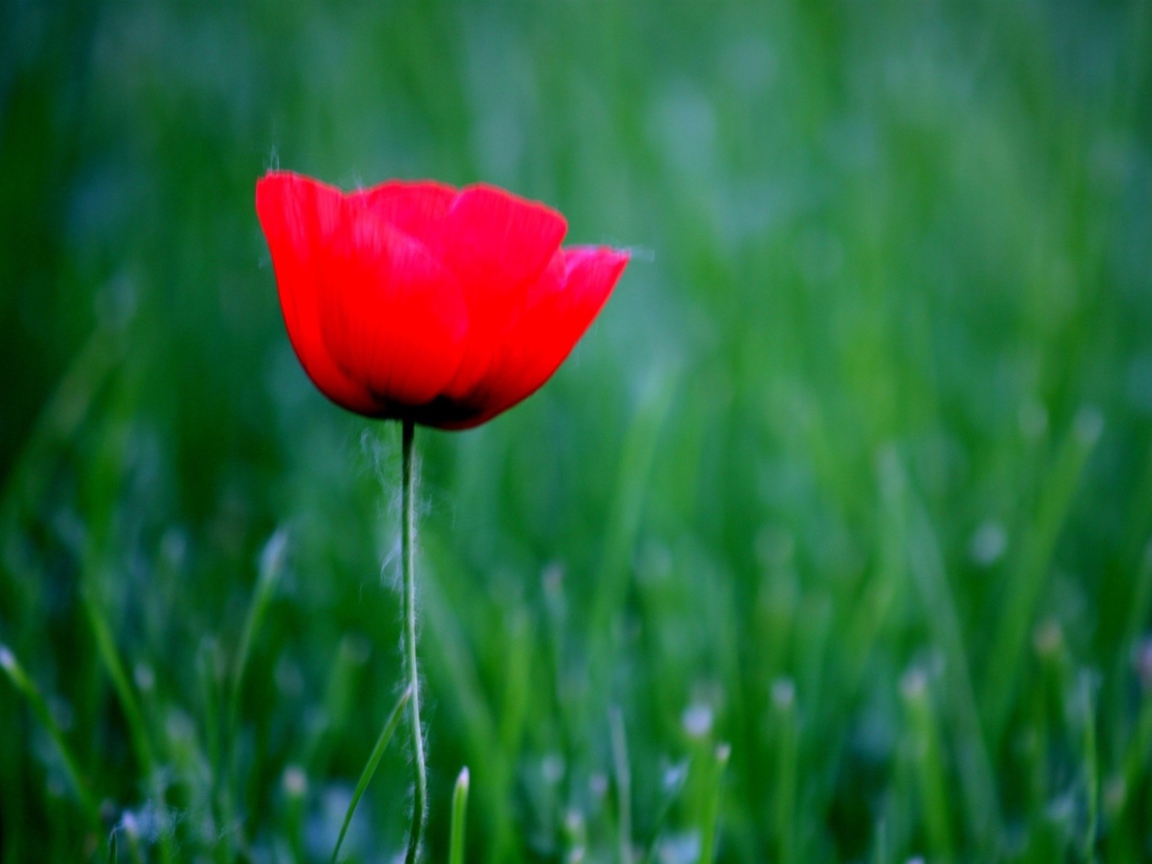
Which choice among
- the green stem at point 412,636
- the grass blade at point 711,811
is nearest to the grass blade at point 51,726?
the green stem at point 412,636

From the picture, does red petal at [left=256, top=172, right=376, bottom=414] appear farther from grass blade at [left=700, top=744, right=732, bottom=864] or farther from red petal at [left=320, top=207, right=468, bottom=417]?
grass blade at [left=700, top=744, right=732, bottom=864]

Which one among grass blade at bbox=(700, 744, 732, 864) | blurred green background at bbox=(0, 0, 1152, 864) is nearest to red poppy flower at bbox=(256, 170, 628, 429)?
blurred green background at bbox=(0, 0, 1152, 864)

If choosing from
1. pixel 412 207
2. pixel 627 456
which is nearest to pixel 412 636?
pixel 412 207

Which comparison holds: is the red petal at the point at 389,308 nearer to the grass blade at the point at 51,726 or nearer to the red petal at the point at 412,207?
the red petal at the point at 412,207

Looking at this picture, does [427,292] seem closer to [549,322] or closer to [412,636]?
[549,322]

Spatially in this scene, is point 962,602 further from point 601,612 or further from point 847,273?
point 847,273
